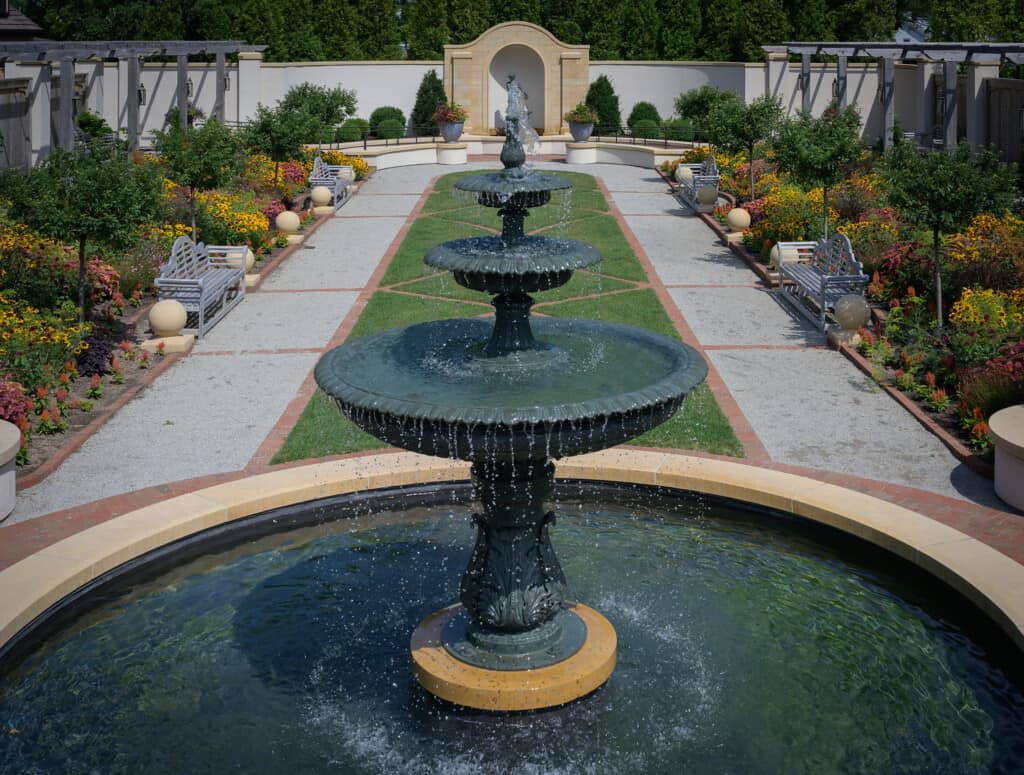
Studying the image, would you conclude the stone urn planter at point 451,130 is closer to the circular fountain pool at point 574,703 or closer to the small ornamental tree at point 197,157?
the small ornamental tree at point 197,157

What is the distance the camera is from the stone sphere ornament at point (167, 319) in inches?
677

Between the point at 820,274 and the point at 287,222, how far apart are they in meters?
11.7

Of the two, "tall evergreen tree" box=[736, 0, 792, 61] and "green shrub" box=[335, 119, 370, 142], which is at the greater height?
"tall evergreen tree" box=[736, 0, 792, 61]

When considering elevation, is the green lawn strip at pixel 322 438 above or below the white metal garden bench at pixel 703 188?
below

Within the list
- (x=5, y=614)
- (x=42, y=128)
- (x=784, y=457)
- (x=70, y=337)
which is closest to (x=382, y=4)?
(x=42, y=128)

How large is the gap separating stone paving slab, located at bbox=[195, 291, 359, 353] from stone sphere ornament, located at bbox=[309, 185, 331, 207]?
8444 mm

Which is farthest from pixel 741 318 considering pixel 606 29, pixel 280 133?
pixel 606 29

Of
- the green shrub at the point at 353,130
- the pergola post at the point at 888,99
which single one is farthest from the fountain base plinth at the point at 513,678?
the green shrub at the point at 353,130

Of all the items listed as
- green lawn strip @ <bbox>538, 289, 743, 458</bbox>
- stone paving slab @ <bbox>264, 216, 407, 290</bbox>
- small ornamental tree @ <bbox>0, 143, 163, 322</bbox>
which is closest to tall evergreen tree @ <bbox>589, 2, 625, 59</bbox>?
stone paving slab @ <bbox>264, 216, 407, 290</bbox>

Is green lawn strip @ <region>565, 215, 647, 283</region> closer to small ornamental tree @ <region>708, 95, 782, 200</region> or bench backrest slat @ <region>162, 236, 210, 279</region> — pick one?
small ornamental tree @ <region>708, 95, 782, 200</region>

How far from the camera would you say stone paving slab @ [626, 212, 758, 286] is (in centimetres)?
2205

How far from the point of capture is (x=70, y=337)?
1559 centimetres

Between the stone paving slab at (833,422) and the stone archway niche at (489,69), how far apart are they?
2854 cm

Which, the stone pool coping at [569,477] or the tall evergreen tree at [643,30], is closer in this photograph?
the stone pool coping at [569,477]
